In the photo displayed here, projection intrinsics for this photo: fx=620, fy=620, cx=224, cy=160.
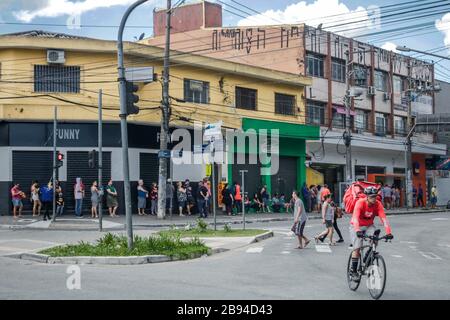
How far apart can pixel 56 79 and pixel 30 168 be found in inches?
174

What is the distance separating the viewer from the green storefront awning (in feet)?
116

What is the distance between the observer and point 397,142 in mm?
49281

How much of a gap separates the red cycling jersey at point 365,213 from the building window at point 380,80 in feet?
137

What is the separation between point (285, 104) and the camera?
131 ft

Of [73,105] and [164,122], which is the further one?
[73,105]

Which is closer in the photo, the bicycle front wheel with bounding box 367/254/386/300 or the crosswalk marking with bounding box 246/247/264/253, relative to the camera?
the bicycle front wheel with bounding box 367/254/386/300

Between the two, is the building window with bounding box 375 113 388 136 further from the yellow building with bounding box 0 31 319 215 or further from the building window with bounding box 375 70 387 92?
→ the yellow building with bounding box 0 31 319 215

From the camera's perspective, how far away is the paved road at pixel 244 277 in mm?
9461

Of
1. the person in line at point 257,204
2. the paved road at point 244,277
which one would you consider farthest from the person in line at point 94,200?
the person in line at point 257,204

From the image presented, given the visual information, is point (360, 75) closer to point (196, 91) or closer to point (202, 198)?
point (196, 91)

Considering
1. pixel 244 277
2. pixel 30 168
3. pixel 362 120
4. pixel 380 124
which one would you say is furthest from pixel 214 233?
pixel 380 124

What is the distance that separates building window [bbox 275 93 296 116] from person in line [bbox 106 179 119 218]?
13.8 metres

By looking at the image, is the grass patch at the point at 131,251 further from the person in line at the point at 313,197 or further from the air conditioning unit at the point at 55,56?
the person in line at the point at 313,197

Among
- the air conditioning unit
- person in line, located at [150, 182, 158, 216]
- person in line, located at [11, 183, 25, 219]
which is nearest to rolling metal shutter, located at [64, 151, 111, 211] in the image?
person in line, located at [150, 182, 158, 216]
